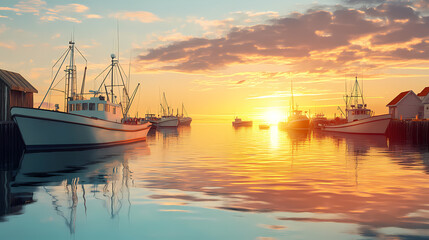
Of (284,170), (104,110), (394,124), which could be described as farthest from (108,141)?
(394,124)

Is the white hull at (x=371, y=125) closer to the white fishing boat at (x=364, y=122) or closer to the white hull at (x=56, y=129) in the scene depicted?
the white fishing boat at (x=364, y=122)

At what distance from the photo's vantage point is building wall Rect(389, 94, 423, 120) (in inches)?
2970

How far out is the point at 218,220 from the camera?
9367mm

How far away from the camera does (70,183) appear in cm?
1544

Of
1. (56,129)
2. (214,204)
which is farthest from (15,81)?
(214,204)

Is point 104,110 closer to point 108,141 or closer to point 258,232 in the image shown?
point 108,141

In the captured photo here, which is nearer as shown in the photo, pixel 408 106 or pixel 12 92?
pixel 12 92

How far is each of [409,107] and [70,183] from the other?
7678 centimetres

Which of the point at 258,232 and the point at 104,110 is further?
the point at 104,110

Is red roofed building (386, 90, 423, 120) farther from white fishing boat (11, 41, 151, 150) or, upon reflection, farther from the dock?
the dock

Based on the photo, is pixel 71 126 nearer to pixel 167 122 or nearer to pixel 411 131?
pixel 411 131

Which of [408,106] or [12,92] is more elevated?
[408,106]

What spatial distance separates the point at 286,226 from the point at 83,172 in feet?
44.1

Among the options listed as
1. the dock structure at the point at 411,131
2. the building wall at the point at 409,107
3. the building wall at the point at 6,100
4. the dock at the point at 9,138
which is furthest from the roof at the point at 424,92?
the dock at the point at 9,138
